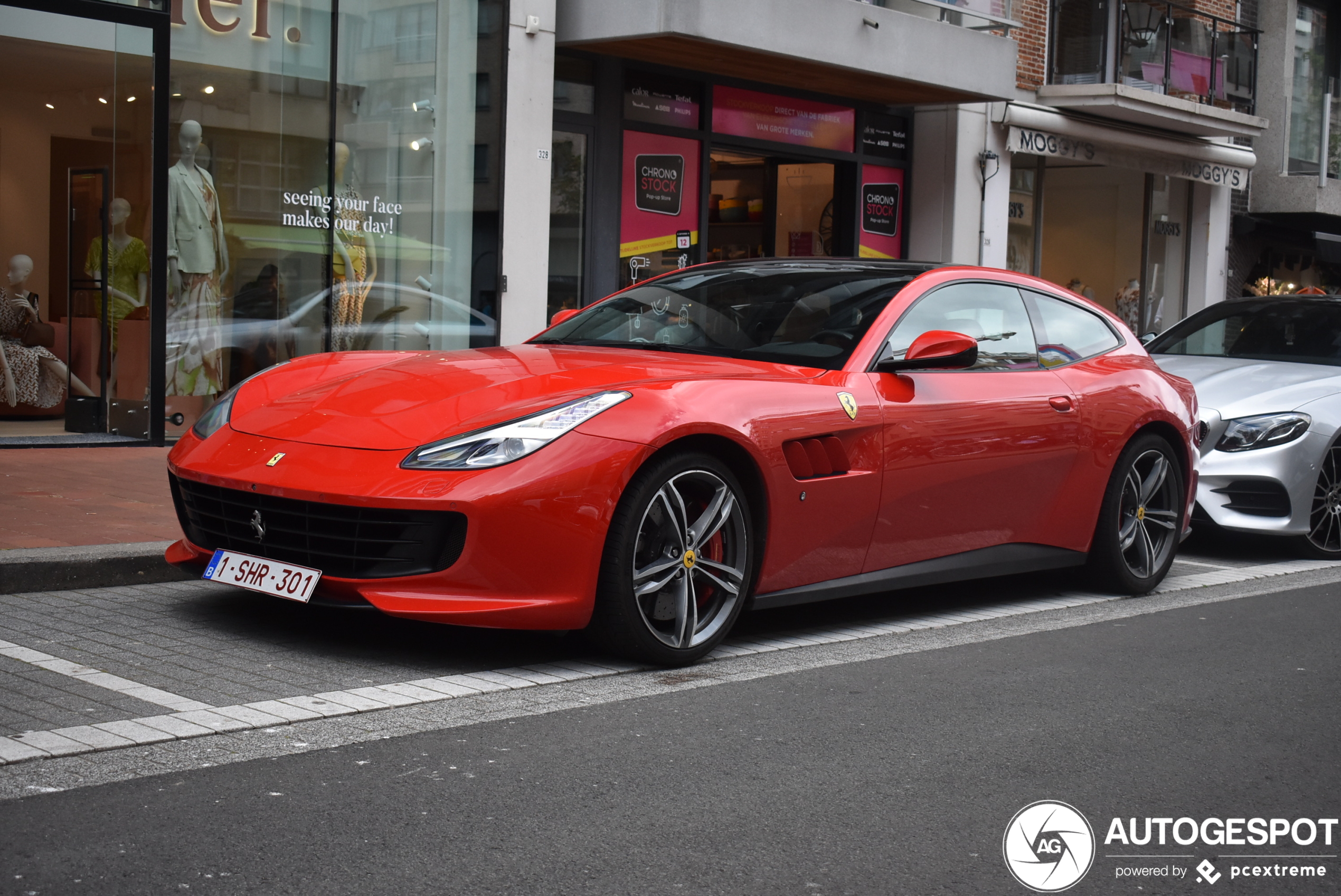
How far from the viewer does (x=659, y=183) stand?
1479cm

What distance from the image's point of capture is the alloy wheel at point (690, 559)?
4844mm

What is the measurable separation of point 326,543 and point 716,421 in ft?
4.31

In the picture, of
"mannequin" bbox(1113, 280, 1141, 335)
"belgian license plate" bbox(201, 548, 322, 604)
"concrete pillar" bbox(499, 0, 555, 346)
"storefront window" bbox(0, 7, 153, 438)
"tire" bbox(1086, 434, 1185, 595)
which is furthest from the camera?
"mannequin" bbox(1113, 280, 1141, 335)

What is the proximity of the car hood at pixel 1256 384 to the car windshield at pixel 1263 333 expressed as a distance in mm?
245

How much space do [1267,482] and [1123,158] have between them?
12357 mm

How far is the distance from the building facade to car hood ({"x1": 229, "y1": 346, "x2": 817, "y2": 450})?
19.4ft

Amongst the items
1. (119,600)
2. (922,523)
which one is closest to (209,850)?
(119,600)

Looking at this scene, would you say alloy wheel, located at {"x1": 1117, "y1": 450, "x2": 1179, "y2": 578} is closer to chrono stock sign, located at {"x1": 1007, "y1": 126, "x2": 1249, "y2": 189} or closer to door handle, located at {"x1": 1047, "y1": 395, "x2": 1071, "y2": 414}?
door handle, located at {"x1": 1047, "y1": 395, "x2": 1071, "y2": 414}

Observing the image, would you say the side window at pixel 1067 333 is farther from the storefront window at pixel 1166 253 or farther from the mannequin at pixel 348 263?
the storefront window at pixel 1166 253

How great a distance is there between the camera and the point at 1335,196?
22.9m

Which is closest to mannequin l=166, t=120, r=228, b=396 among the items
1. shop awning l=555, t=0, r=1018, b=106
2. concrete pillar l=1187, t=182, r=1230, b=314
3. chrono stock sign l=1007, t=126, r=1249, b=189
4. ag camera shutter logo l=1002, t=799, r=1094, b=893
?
shop awning l=555, t=0, r=1018, b=106

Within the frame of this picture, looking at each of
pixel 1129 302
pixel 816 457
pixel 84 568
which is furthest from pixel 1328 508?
pixel 1129 302

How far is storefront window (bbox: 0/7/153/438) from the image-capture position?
1125 cm

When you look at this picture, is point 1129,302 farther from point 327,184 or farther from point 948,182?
point 327,184
